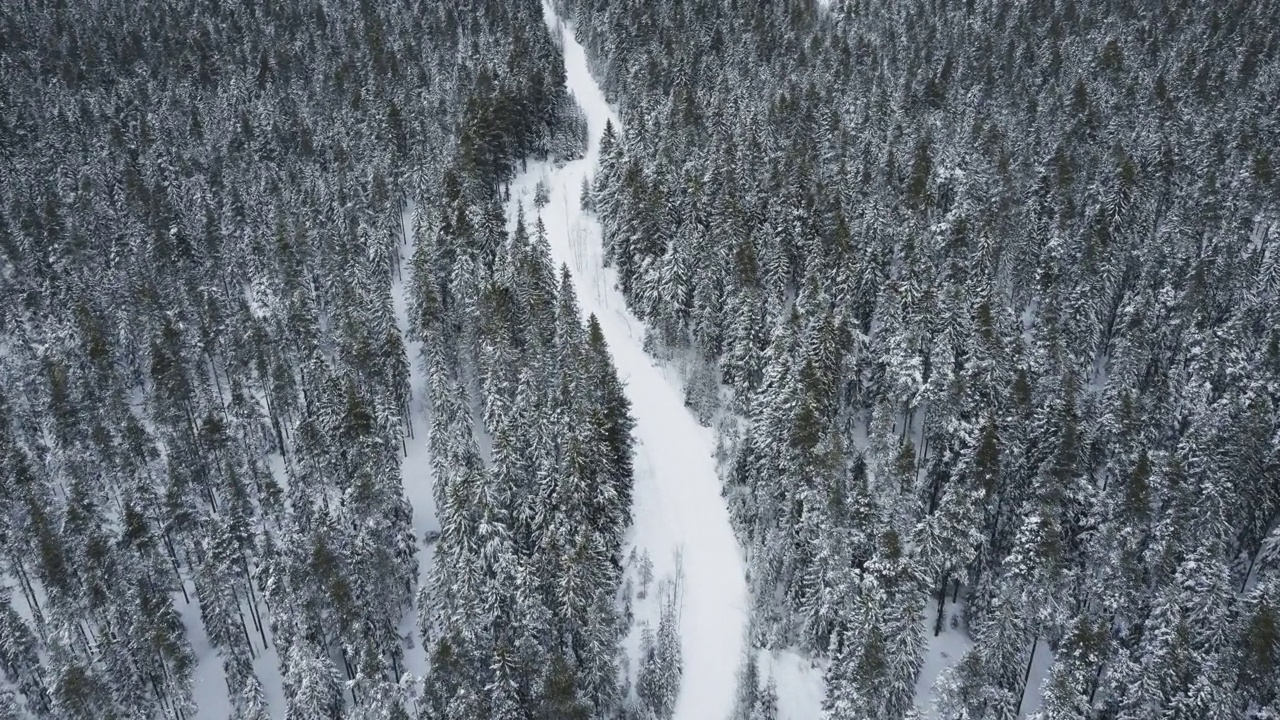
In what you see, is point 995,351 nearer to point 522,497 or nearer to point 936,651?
point 936,651

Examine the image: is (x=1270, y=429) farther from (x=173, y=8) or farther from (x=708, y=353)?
(x=173, y=8)

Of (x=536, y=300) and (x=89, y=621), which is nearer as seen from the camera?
(x=89, y=621)

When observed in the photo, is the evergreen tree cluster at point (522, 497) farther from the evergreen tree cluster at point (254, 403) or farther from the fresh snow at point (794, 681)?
the fresh snow at point (794, 681)

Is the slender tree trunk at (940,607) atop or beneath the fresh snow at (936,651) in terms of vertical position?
atop

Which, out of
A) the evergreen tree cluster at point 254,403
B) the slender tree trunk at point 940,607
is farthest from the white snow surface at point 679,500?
the slender tree trunk at point 940,607

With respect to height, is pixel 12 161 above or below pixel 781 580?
above

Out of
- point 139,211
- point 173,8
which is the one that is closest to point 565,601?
point 139,211

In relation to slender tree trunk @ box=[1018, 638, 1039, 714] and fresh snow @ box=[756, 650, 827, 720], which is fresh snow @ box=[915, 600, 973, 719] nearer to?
slender tree trunk @ box=[1018, 638, 1039, 714]
